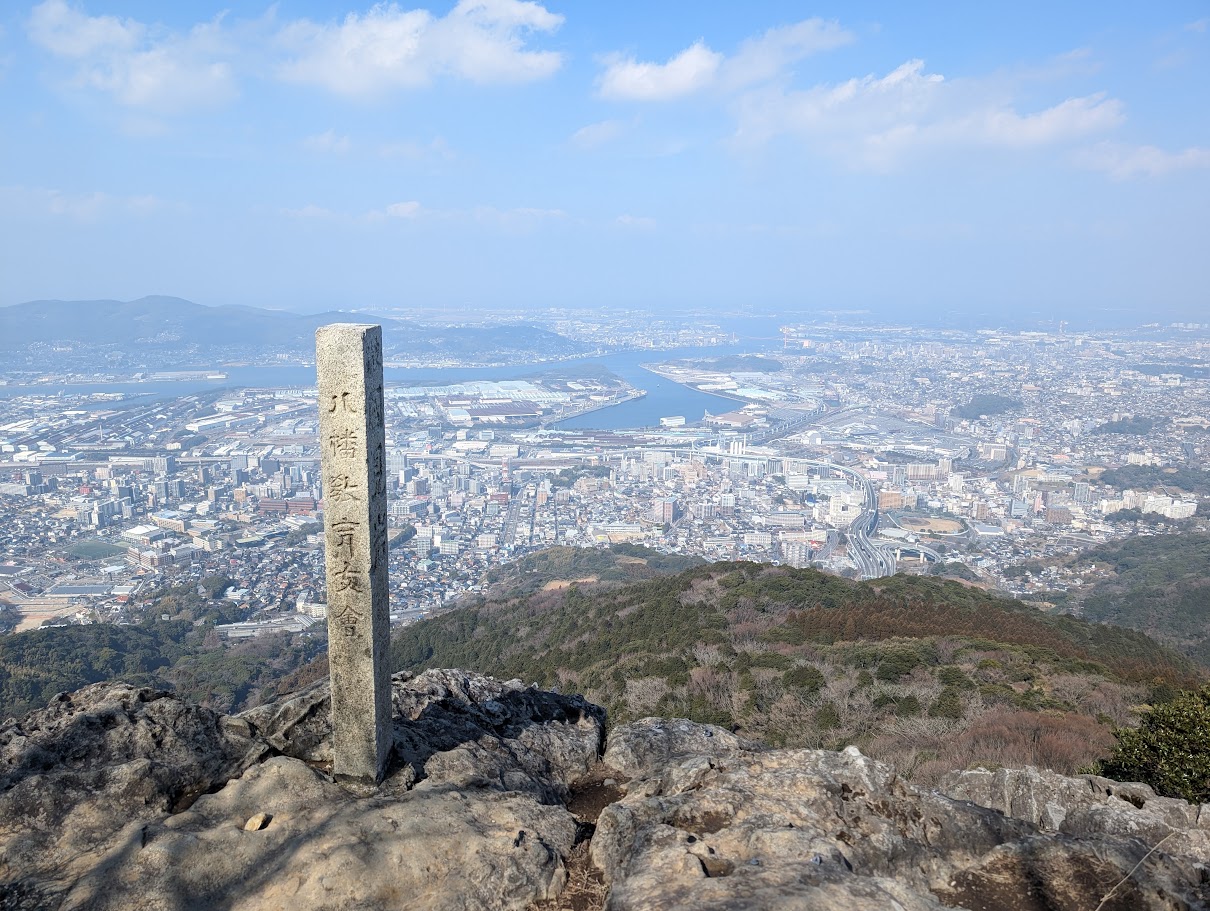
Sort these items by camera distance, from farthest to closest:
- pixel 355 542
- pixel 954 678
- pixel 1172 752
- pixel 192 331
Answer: pixel 192 331
pixel 954 678
pixel 1172 752
pixel 355 542

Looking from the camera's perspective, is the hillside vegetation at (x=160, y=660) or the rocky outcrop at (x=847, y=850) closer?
the rocky outcrop at (x=847, y=850)

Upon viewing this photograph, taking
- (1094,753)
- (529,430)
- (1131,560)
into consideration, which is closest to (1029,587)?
(1131,560)

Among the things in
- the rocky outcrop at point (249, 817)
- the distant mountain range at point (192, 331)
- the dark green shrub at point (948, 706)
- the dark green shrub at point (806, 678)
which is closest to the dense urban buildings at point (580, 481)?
the distant mountain range at point (192, 331)

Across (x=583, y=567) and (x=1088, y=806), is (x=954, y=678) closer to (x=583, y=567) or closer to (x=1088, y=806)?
(x=1088, y=806)

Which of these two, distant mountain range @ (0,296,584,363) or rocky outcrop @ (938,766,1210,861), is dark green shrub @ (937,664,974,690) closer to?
rocky outcrop @ (938,766,1210,861)

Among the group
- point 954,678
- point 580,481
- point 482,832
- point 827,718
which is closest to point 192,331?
point 580,481

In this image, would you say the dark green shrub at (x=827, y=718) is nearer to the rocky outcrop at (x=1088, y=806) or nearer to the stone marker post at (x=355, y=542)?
the rocky outcrop at (x=1088, y=806)

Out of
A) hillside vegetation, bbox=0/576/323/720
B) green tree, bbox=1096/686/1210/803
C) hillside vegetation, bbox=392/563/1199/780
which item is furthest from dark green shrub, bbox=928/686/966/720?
hillside vegetation, bbox=0/576/323/720
